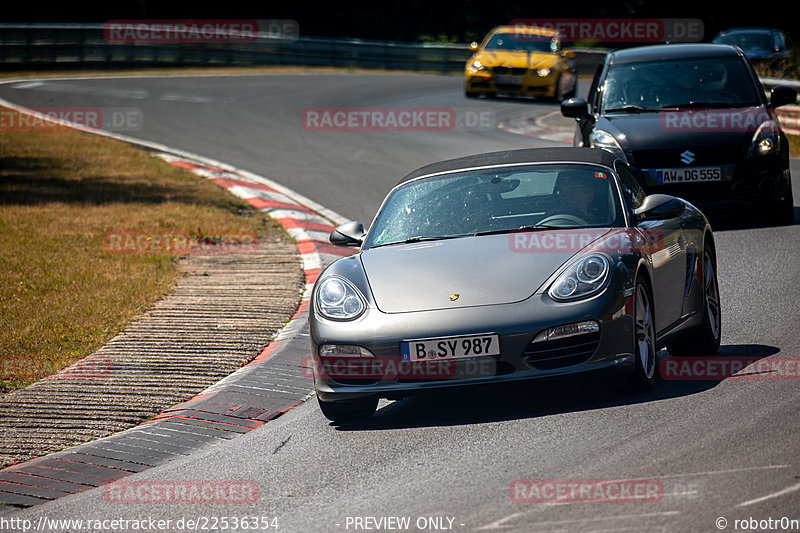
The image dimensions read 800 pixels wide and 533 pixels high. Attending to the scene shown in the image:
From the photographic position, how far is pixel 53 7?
44.2 m

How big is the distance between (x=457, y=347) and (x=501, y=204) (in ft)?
4.75

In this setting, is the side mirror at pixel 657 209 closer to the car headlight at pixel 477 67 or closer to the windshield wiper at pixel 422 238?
the windshield wiper at pixel 422 238

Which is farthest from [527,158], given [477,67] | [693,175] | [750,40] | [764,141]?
[750,40]

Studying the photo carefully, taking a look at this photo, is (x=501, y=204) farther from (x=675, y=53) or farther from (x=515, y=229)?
(x=675, y=53)

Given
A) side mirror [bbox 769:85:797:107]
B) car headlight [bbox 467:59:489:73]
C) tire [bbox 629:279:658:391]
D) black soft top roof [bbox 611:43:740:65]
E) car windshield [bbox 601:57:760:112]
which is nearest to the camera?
tire [bbox 629:279:658:391]

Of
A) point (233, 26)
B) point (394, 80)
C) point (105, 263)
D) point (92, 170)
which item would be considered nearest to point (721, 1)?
point (233, 26)

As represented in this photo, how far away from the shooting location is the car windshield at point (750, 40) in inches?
1176

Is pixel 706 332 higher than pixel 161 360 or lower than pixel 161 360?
higher

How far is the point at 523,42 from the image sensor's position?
27.2 m

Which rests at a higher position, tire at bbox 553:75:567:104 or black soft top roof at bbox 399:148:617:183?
black soft top roof at bbox 399:148:617:183

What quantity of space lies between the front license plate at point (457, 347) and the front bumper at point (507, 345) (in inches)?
1.1

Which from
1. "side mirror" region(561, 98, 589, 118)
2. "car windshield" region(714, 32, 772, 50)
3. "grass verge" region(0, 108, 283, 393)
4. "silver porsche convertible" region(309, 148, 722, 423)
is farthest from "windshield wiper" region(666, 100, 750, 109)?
"car windshield" region(714, 32, 772, 50)

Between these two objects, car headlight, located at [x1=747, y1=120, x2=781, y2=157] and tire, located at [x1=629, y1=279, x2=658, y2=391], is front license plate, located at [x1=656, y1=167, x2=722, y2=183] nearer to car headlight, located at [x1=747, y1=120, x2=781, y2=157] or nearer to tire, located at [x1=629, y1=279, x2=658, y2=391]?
car headlight, located at [x1=747, y1=120, x2=781, y2=157]

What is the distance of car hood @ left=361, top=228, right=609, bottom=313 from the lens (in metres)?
6.27
